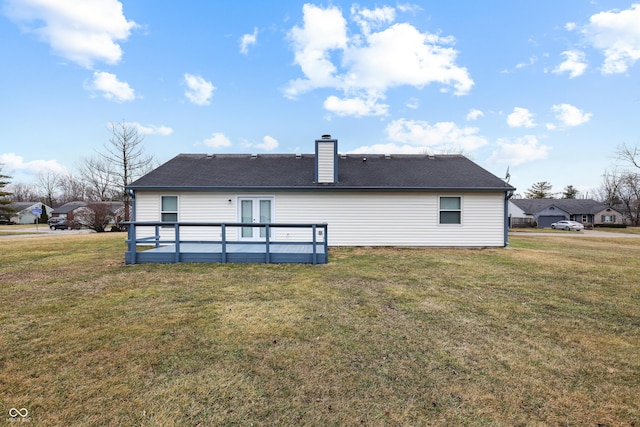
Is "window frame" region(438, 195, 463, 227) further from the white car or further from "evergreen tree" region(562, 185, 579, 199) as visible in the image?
"evergreen tree" region(562, 185, 579, 199)

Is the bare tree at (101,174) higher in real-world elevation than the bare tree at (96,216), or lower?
higher

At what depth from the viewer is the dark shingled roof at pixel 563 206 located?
4746 cm

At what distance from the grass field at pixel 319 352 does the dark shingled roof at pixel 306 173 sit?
5.65 meters

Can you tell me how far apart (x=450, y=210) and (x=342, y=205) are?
441 centimetres

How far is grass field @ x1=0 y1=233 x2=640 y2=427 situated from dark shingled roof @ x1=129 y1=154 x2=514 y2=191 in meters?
5.65

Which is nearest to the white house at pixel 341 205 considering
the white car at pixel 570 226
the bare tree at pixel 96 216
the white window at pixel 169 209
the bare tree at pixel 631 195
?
the white window at pixel 169 209

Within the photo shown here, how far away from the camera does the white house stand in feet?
36.9

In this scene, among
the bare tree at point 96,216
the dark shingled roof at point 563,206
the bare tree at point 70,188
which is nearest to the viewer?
the bare tree at point 96,216

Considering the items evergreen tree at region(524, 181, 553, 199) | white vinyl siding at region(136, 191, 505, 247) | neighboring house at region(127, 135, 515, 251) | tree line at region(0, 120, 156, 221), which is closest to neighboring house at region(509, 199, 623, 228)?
evergreen tree at region(524, 181, 553, 199)

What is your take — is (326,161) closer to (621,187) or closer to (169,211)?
(169,211)

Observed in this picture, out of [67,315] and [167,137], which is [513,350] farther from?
[167,137]

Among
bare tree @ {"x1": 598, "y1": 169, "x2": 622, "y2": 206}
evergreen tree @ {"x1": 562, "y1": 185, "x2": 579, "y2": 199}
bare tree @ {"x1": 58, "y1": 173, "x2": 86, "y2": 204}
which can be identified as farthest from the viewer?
evergreen tree @ {"x1": 562, "y1": 185, "x2": 579, "y2": 199}

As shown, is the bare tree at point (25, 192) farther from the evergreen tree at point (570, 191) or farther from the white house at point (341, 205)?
the evergreen tree at point (570, 191)

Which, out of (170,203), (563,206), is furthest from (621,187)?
(170,203)
